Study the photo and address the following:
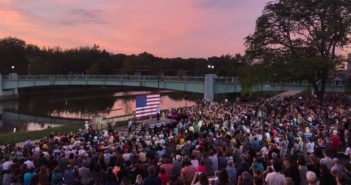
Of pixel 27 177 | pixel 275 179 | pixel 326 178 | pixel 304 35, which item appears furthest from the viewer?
pixel 304 35

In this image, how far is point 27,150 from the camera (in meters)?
17.4

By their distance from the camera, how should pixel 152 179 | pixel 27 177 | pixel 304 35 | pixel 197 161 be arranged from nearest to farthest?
1. pixel 152 179
2. pixel 27 177
3. pixel 197 161
4. pixel 304 35

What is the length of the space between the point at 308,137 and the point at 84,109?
5975 cm

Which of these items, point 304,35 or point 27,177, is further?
point 304,35

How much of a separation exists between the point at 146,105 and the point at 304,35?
1904 cm

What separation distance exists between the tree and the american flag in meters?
12.9

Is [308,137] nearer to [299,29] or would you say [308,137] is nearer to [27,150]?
[27,150]

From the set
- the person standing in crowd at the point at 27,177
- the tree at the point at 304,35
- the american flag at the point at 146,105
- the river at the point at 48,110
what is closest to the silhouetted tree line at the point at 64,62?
the river at the point at 48,110

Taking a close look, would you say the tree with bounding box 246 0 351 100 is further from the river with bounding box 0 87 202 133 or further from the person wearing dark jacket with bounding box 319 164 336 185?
the person wearing dark jacket with bounding box 319 164 336 185

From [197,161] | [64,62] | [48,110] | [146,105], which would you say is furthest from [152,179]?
[64,62]

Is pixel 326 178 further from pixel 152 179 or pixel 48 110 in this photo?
pixel 48 110

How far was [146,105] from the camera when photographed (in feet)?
115

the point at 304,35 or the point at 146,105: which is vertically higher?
the point at 304,35

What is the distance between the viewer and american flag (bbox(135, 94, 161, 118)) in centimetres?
3453
